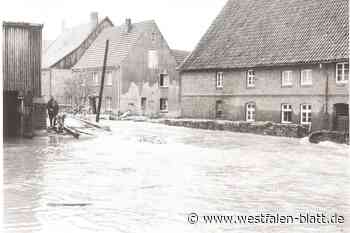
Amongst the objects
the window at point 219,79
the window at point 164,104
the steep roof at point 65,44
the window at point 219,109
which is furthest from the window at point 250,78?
the window at point 164,104

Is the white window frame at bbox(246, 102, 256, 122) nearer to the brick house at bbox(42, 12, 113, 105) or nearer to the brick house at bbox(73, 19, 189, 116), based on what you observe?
the brick house at bbox(42, 12, 113, 105)

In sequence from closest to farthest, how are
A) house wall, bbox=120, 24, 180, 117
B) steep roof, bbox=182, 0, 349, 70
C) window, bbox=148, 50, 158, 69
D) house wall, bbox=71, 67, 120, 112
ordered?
steep roof, bbox=182, 0, 349, 70 < house wall, bbox=120, 24, 180, 117 < window, bbox=148, 50, 158, 69 < house wall, bbox=71, 67, 120, 112

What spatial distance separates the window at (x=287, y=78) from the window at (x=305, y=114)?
169cm

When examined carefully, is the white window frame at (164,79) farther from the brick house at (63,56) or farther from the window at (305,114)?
the window at (305,114)

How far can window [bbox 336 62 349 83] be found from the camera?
85.5 ft

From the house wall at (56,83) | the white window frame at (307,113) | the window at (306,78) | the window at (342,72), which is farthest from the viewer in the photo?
the house wall at (56,83)

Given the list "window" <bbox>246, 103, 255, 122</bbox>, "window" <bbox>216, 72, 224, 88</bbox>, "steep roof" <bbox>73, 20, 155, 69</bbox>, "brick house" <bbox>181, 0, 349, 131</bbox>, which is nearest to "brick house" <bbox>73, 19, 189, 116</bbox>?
"steep roof" <bbox>73, 20, 155, 69</bbox>

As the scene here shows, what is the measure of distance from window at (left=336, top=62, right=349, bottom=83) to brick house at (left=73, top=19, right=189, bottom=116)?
15.7m

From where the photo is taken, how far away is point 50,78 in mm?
36875

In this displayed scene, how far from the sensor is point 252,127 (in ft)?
95.1

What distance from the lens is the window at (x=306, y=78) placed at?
28355 millimetres

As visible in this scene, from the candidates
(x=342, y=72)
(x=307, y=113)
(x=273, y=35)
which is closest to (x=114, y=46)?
(x=273, y=35)

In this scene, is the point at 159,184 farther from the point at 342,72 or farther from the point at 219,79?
the point at 219,79

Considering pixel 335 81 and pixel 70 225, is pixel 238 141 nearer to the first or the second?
pixel 335 81
